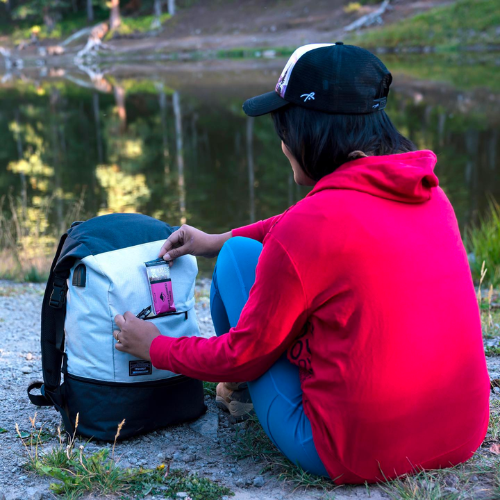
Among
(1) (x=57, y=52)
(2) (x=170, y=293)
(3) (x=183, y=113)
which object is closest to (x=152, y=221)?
(2) (x=170, y=293)

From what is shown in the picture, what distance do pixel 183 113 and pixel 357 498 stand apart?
1572 cm

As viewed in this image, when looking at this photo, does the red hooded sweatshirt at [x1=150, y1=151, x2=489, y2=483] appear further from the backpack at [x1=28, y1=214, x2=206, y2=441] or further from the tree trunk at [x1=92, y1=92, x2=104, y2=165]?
the tree trunk at [x1=92, y1=92, x2=104, y2=165]

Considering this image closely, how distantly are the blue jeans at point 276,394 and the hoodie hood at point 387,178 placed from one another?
487 millimetres

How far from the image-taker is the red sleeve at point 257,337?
1.59 m

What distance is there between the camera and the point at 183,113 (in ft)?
55.0

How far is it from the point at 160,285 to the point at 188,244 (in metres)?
0.19

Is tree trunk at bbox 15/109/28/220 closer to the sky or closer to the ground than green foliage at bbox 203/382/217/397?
closer to the ground

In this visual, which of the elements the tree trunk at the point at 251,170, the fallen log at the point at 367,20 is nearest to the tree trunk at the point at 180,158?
the tree trunk at the point at 251,170

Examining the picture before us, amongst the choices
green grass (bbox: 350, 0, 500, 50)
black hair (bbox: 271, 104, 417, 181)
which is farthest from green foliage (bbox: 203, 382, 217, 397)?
green grass (bbox: 350, 0, 500, 50)

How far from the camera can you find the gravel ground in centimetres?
188

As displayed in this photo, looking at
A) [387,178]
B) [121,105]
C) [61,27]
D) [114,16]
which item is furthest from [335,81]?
[61,27]

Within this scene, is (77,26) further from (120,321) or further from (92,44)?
(120,321)

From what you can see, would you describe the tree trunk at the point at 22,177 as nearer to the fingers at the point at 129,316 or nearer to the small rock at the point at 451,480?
the fingers at the point at 129,316

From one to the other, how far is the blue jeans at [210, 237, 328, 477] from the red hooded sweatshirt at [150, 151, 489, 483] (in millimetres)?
51
